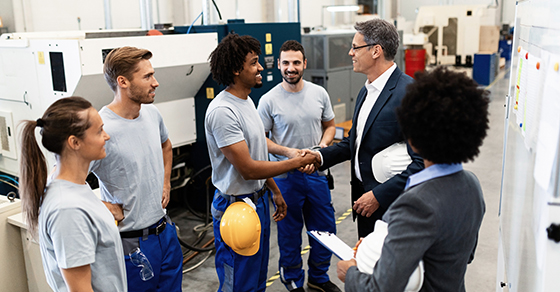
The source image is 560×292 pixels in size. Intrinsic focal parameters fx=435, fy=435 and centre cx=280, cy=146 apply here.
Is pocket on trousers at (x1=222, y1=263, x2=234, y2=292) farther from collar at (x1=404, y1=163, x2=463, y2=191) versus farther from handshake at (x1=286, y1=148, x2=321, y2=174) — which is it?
collar at (x1=404, y1=163, x2=463, y2=191)

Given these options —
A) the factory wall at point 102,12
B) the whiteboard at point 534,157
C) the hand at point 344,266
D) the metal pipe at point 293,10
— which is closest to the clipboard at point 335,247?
the hand at point 344,266

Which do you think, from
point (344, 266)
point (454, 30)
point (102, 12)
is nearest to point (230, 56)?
point (344, 266)

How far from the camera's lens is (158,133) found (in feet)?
7.44

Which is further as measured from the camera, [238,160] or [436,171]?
[238,160]

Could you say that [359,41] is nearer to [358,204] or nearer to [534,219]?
[358,204]

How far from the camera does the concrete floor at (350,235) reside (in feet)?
11.0

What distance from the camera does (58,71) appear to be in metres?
3.05

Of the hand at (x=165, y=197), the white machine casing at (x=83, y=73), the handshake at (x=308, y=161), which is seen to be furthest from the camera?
the white machine casing at (x=83, y=73)

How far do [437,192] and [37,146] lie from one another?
Answer: 4.22 ft

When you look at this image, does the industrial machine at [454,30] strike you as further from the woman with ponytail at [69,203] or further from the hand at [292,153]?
the woman with ponytail at [69,203]

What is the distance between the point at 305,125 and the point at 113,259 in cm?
187

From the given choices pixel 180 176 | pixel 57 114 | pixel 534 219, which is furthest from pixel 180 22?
pixel 534 219

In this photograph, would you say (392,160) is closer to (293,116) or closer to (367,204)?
(367,204)

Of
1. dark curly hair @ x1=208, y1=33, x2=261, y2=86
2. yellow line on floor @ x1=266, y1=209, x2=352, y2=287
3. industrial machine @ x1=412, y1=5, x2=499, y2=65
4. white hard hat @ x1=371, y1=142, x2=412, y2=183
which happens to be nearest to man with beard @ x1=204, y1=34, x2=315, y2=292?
dark curly hair @ x1=208, y1=33, x2=261, y2=86
